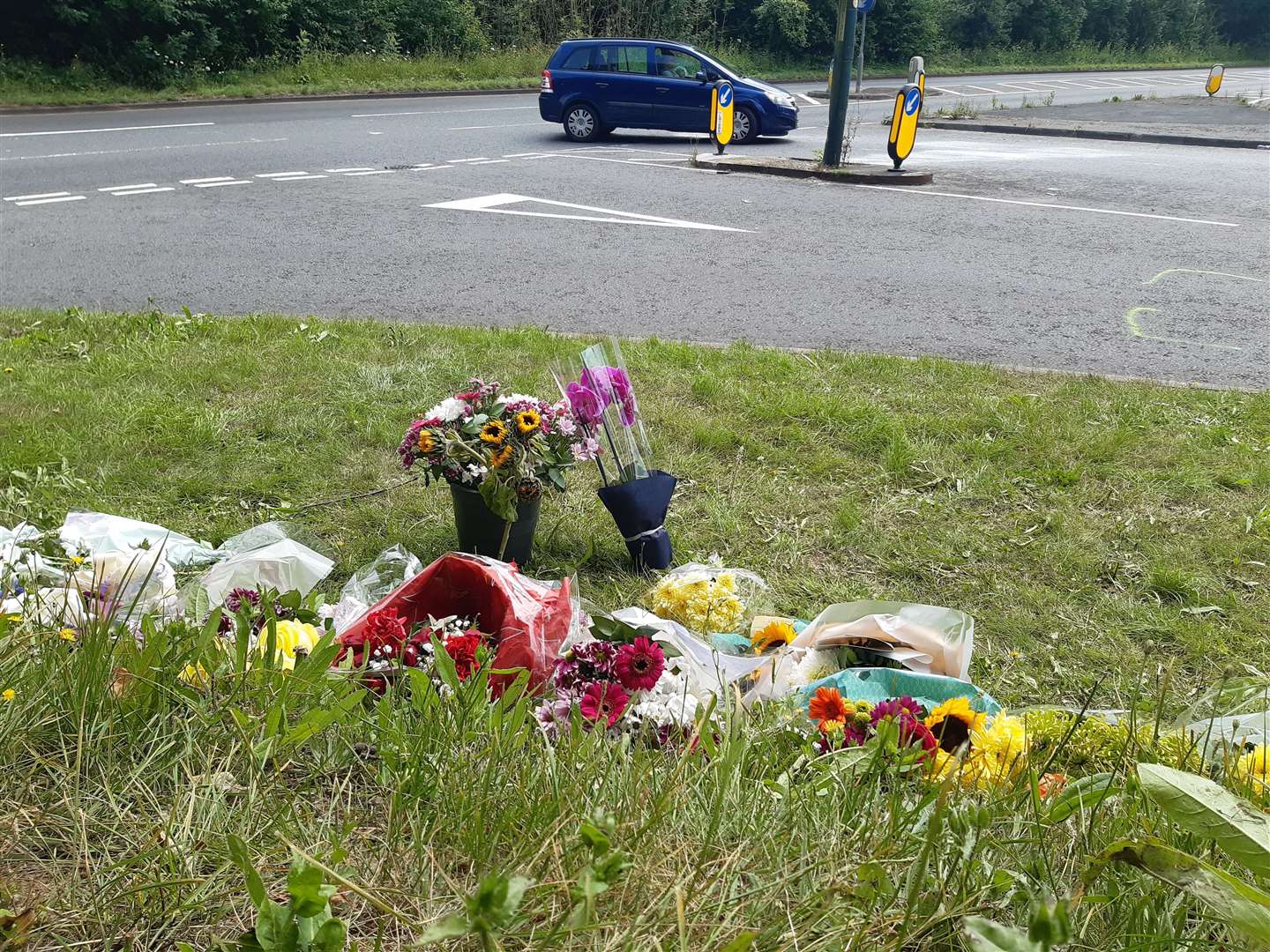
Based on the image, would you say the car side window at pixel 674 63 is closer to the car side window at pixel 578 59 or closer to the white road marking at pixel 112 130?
the car side window at pixel 578 59

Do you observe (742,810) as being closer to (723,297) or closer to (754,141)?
(723,297)

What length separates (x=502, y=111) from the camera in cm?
1981

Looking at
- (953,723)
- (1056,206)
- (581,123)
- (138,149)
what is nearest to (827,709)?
(953,723)

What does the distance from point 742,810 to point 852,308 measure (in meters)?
5.98

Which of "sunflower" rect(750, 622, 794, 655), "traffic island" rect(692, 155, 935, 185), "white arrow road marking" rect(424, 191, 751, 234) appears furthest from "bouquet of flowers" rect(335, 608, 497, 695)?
"traffic island" rect(692, 155, 935, 185)

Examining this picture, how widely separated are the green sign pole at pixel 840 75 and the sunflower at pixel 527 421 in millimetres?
10077

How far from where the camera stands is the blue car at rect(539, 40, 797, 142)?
647 inches

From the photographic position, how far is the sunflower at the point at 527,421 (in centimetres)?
352

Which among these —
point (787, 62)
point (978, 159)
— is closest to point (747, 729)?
point (978, 159)

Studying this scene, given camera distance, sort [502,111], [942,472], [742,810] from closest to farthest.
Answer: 1. [742,810]
2. [942,472]
3. [502,111]

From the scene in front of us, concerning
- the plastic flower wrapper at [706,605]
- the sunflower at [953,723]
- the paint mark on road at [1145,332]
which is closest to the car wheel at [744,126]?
the paint mark on road at [1145,332]

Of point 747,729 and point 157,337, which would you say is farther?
point 157,337

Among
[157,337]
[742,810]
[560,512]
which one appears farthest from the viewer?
[157,337]

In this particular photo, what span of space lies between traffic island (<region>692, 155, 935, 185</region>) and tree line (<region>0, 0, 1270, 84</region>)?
13.6 meters
